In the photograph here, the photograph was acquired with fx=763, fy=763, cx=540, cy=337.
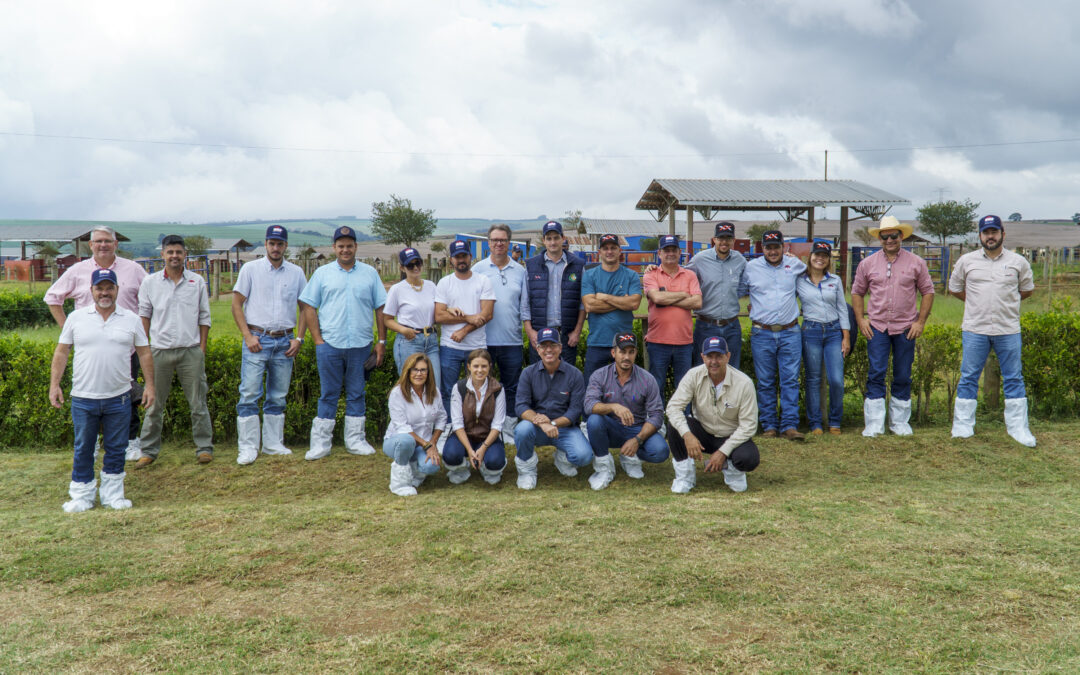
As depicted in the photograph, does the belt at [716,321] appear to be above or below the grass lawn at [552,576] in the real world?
above

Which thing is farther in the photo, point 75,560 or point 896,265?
point 896,265

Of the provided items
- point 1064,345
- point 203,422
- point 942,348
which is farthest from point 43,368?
point 1064,345

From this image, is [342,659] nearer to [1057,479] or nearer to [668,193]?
[1057,479]

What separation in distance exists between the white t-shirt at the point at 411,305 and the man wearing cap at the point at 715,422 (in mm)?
2176

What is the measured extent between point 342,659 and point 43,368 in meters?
5.55

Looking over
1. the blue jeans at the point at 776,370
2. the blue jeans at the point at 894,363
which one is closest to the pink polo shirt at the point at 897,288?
the blue jeans at the point at 894,363

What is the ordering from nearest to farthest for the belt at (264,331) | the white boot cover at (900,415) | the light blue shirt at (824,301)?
the belt at (264,331)
the light blue shirt at (824,301)
the white boot cover at (900,415)

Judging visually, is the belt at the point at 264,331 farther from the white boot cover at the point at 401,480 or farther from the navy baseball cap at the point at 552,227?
the navy baseball cap at the point at 552,227

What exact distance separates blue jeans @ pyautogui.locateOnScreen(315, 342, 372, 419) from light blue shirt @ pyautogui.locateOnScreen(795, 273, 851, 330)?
3.88 m

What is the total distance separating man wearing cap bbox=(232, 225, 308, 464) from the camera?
641 cm

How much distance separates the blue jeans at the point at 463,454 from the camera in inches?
226

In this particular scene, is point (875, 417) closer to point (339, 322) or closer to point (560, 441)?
point (560, 441)

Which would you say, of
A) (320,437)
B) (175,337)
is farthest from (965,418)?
(175,337)

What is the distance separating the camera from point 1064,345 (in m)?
7.54
